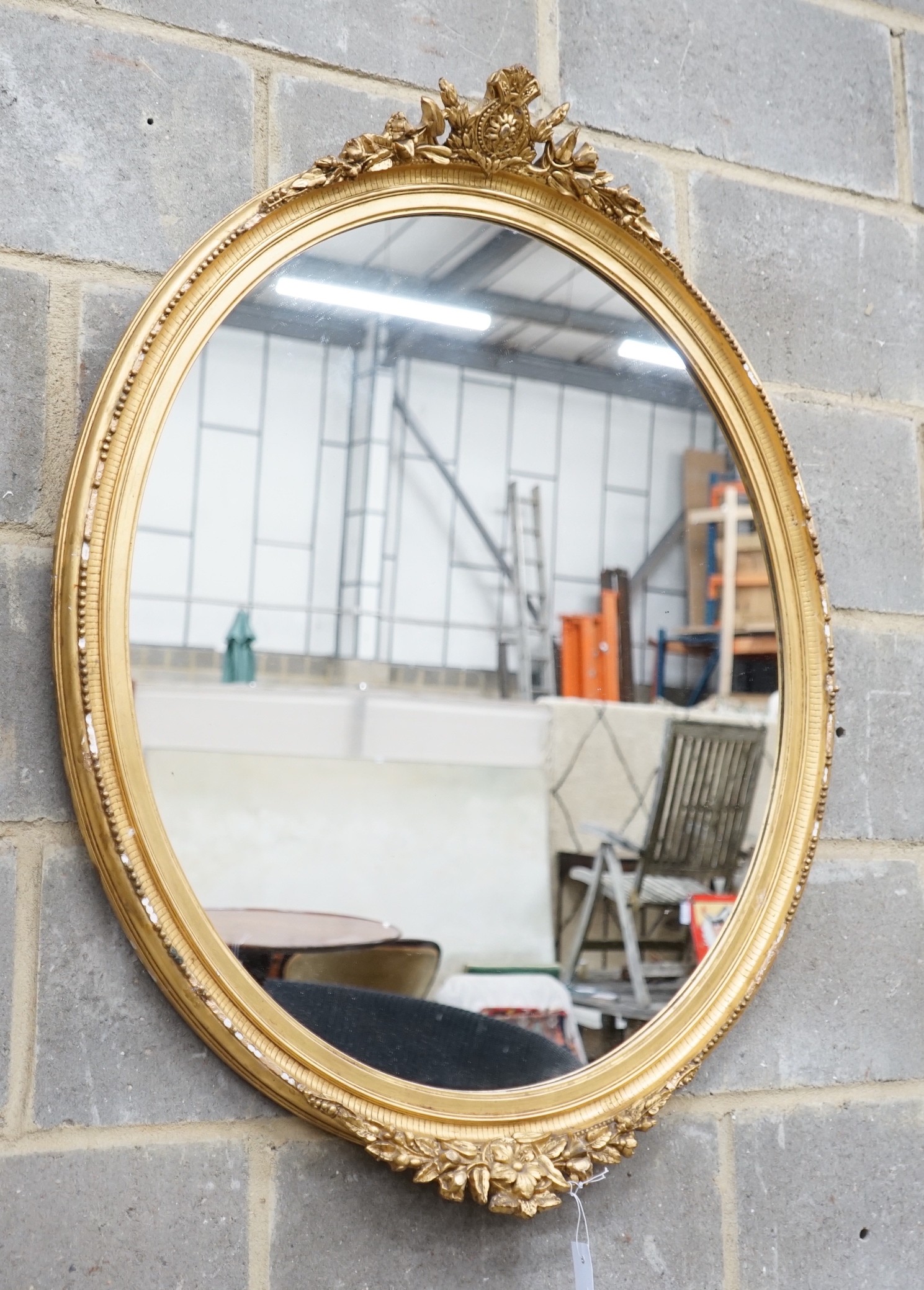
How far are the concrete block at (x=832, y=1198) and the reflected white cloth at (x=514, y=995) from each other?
0.77 feet

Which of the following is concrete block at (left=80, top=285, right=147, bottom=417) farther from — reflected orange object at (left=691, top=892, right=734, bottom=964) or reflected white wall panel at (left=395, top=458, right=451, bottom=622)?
reflected orange object at (left=691, top=892, right=734, bottom=964)

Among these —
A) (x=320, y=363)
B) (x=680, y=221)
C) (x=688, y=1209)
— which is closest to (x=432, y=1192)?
(x=688, y=1209)

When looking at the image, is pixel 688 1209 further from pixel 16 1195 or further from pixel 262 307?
pixel 262 307

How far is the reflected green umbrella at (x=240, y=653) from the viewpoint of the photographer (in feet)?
3.43

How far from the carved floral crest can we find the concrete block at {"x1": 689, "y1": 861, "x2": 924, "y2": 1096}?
2.23 ft

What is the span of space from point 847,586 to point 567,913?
0.49 meters

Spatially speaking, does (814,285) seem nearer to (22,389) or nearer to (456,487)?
(456,487)

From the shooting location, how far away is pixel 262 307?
3.56ft

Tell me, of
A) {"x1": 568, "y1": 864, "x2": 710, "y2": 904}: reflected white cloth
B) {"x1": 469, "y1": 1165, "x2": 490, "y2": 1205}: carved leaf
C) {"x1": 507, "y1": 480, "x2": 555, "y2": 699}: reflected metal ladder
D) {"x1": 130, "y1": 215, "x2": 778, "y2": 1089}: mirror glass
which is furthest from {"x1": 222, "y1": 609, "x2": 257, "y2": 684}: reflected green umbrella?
{"x1": 469, "y1": 1165, "x2": 490, "y2": 1205}: carved leaf

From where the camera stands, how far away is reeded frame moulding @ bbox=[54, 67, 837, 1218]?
100cm

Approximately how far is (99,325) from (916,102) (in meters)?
0.99

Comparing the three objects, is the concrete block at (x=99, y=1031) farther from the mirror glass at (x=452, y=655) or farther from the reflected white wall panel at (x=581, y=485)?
the reflected white wall panel at (x=581, y=485)

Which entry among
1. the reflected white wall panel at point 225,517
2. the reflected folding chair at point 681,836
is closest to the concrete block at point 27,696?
the reflected white wall panel at point 225,517

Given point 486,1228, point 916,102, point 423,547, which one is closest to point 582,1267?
point 486,1228
